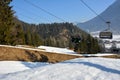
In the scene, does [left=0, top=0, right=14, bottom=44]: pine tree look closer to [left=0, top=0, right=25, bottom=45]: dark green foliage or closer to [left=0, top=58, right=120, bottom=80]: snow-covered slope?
[left=0, top=0, right=25, bottom=45]: dark green foliage

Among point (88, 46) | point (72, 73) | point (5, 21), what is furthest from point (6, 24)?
point (88, 46)

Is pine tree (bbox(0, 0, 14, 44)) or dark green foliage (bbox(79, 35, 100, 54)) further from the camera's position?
dark green foliage (bbox(79, 35, 100, 54))

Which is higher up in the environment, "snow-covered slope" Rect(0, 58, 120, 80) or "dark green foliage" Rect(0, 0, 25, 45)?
"dark green foliage" Rect(0, 0, 25, 45)

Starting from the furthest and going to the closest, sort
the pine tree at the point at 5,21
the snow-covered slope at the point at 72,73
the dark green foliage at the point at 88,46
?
1. the dark green foliage at the point at 88,46
2. the pine tree at the point at 5,21
3. the snow-covered slope at the point at 72,73

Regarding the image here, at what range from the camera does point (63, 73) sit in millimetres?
15055

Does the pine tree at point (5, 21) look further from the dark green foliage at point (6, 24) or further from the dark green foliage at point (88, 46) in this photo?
the dark green foliage at point (88, 46)

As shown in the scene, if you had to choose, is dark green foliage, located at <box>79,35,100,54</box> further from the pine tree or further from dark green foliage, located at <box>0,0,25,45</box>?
the pine tree

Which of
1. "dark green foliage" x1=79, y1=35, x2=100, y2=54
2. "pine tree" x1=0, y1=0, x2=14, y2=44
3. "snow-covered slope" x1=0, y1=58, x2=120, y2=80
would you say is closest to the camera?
"snow-covered slope" x1=0, y1=58, x2=120, y2=80

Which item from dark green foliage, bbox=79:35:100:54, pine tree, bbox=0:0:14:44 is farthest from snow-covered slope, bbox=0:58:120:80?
dark green foliage, bbox=79:35:100:54

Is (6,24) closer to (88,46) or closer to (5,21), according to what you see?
(5,21)

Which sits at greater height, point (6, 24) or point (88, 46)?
point (6, 24)

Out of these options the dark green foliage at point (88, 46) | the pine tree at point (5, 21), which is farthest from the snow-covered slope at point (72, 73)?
the dark green foliage at point (88, 46)

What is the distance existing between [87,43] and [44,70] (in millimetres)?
97013

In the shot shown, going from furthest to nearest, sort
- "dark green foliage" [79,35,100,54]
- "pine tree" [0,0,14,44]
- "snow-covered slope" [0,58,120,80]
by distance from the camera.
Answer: "dark green foliage" [79,35,100,54]
"pine tree" [0,0,14,44]
"snow-covered slope" [0,58,120,80]
